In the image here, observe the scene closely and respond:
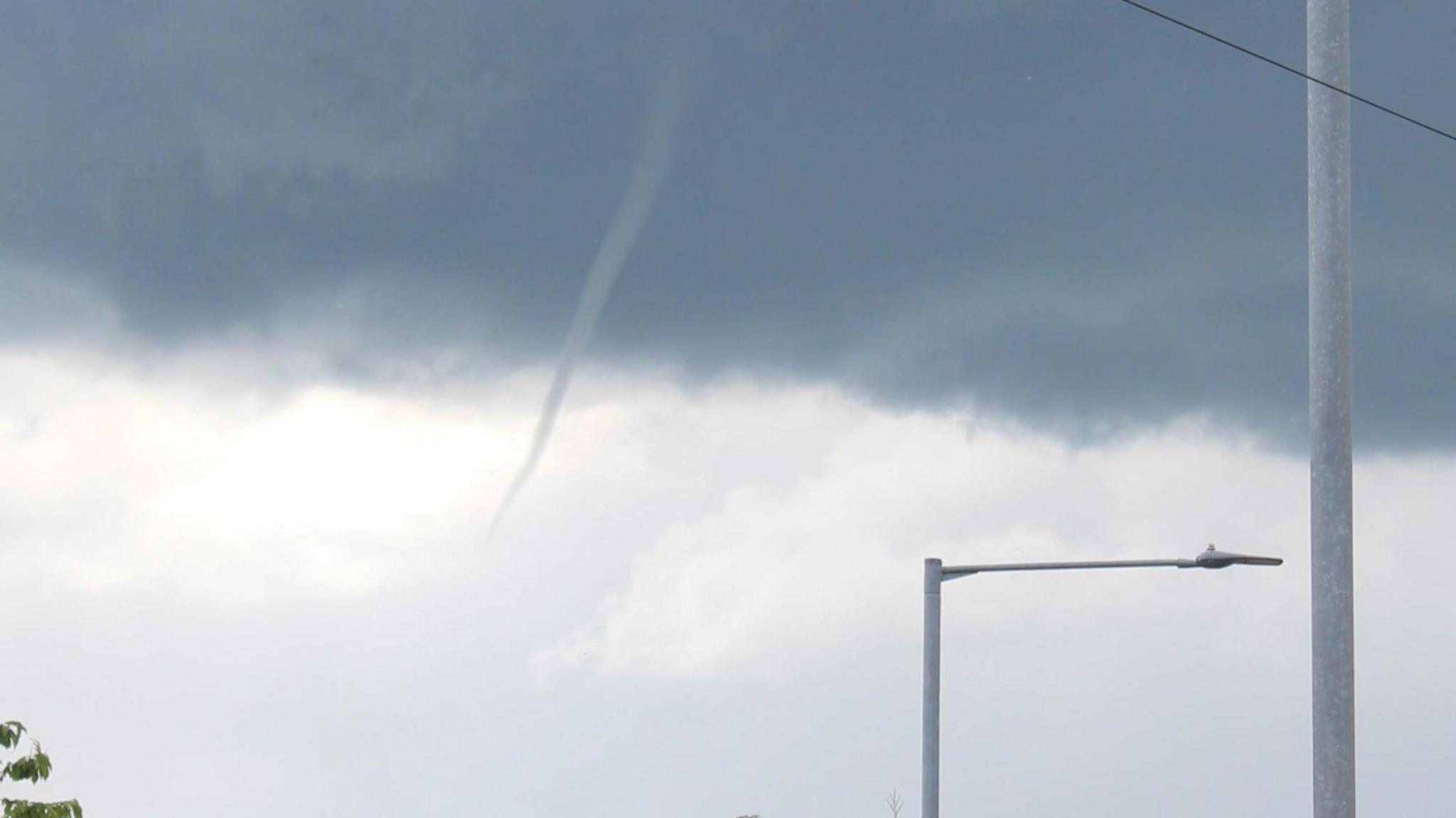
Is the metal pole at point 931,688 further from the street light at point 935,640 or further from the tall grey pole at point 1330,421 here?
the tall grey pole at point 1330,421

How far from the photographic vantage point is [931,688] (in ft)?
75.3

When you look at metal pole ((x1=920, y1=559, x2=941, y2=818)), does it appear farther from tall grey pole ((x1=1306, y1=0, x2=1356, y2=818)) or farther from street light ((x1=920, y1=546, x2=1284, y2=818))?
tall grey pole ((x1=1306, y1=0, x2=1356, y2=818))

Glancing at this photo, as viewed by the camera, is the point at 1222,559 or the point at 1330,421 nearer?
the point at 1330,421

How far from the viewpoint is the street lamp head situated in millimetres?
20703

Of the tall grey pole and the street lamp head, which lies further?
the street lamp head

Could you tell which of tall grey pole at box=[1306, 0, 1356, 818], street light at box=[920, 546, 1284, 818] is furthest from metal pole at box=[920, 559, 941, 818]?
tall grey pole at box=[1306, 0, 1356, 818]

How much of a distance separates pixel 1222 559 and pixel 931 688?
4.27m

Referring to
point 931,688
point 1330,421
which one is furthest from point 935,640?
point 1330,421

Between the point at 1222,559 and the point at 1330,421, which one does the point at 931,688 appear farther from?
the point at 1330,421

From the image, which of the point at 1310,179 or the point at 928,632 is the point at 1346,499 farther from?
the point at 928,632

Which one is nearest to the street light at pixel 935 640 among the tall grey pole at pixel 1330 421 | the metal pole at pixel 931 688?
the metal pole at pixel 931 688

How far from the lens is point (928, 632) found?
22891 millimetres

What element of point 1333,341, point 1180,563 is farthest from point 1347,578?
point 1180,563

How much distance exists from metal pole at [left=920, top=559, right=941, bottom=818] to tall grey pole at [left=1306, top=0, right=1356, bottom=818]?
45.4ft
